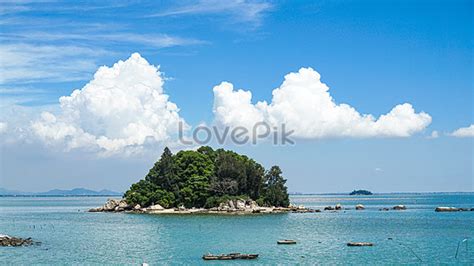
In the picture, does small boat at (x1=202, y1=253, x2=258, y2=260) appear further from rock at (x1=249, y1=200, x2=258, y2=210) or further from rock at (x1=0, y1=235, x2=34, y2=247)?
rock at (x1=249, y1=200, x2=258, y2=210)

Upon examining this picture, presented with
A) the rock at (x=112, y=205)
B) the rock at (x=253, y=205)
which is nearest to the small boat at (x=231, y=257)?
the rock at (x=253, y=205)

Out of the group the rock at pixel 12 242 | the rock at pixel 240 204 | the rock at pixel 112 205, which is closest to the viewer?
the rock at pixel 12 242

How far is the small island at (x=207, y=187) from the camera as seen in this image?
123375mm

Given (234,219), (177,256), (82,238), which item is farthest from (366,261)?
(234,219)

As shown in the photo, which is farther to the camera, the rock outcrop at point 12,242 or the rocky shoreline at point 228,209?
the rocky shoreline at point 228,209

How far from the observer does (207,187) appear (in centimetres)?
12425

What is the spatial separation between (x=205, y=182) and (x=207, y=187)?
1159 mm

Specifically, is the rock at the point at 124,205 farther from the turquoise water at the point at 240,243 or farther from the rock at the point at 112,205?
the turquoise water at the point at 240,243

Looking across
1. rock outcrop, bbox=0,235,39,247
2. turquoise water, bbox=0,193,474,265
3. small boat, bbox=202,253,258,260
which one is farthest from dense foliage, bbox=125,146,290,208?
small boat, bbox=202,253,258,260

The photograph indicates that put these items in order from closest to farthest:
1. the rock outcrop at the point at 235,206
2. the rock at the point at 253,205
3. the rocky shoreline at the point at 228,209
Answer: the rocky shoreline at the point at 228,209, the rock outcrop at the point at 235,206, the rock at the point at 253,205

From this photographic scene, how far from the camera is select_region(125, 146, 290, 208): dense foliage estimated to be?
124375 mm

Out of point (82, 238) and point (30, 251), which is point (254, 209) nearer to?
point (82, 238)

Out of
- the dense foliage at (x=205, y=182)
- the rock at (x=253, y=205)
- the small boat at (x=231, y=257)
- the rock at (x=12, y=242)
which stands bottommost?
the small boat at (x=231, y=257)

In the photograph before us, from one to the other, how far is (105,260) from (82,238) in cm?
1998
